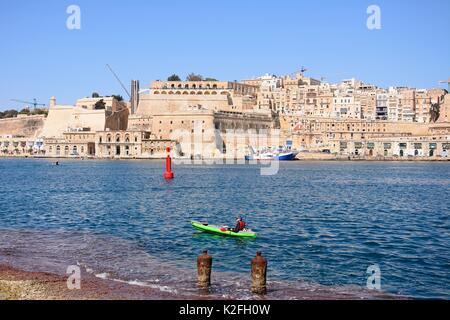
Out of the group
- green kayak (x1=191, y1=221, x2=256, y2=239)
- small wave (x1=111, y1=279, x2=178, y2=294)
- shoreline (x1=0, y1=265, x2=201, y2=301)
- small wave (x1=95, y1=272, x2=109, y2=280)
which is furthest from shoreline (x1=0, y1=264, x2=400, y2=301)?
green kayak (x1=191, y1=221, x2=256, y2=239)

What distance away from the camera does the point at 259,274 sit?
11.1 meters

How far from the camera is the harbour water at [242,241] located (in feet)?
41.3

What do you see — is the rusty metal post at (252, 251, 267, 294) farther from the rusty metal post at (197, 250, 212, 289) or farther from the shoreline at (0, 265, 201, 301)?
the shoreline at (0, 265, 201, 301)

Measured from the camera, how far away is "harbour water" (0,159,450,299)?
12602mm

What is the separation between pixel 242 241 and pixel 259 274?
247 inches

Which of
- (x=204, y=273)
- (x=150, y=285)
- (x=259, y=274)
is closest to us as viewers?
(x=259, y=274)

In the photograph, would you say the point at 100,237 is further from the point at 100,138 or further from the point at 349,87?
the point at 349,87

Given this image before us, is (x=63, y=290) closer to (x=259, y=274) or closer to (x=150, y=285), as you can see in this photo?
(x=150, y=285)

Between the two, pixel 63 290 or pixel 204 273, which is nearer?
pixel 63 290

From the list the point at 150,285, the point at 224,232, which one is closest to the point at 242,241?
the point at 224,232

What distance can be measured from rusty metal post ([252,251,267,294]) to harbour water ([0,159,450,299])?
0.75 ft

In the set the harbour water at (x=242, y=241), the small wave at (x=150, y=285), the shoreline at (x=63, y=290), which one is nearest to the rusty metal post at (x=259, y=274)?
the harbour water at (x=242, y=241)

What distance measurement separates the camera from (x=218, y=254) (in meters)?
15.5
